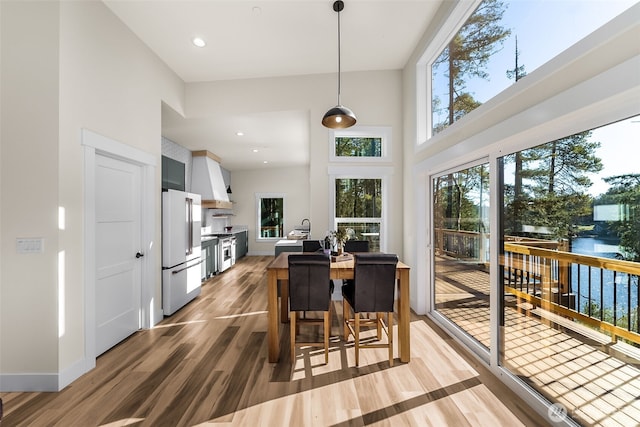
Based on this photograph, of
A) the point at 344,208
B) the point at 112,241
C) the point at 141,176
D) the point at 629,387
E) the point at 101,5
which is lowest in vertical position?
the point at 629,387

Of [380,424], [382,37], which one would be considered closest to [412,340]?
[380,424]

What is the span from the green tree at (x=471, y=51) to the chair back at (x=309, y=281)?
213 centimetres

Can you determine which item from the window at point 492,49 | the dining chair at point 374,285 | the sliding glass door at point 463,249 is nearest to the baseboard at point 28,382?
the dining chair at point 374,285

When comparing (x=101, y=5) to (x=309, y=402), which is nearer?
(x=309, y=402)

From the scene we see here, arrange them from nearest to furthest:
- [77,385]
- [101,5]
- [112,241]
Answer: [77,385], [101,5], [112,241]

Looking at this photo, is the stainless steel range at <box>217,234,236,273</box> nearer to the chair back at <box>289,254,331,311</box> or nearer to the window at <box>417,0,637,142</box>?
the chair back at <box>289,254,331,311</box>

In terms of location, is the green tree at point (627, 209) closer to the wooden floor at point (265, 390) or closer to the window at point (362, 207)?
the wooden floor at point (265, 390)

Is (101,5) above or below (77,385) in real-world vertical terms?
above

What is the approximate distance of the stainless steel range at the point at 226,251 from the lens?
20.0ft

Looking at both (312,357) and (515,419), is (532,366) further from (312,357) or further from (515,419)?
(312,357)

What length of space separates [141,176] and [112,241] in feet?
2.82

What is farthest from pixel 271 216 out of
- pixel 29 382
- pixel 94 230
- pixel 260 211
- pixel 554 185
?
pixel 554 185

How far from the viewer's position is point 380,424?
174 centimetres

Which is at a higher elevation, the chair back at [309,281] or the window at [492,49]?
the window at [492,49]
